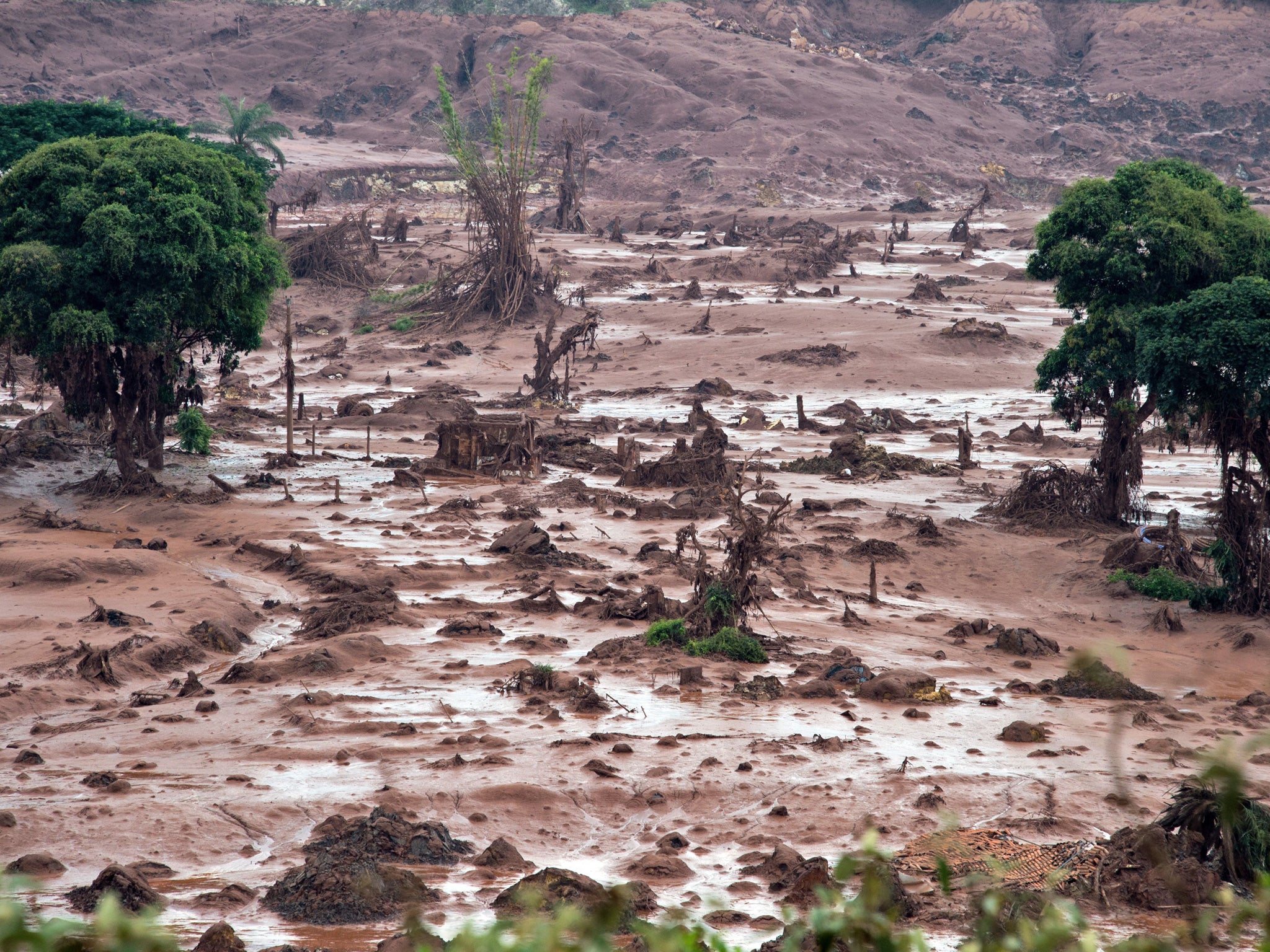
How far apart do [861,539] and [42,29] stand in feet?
221

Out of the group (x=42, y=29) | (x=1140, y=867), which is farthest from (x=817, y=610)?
(x=42, y=29)

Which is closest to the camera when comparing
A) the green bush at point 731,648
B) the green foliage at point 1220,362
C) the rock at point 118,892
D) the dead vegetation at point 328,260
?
the rock at point 118,892

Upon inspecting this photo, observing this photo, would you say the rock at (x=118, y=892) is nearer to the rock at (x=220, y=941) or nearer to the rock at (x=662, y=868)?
the rock at (x=220, y=941)

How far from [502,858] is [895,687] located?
186 inches

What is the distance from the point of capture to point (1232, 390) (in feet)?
42.7

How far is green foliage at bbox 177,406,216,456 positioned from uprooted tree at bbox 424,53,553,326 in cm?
1491

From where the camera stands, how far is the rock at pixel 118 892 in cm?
618

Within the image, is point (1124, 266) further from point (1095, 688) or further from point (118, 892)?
point (118, 892)

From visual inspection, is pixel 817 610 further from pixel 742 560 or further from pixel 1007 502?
pixel 1007 502

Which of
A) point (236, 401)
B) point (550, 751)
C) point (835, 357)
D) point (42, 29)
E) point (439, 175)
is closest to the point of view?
point (550, 751)

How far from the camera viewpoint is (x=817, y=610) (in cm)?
1393

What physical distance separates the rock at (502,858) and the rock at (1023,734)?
436 centimetres

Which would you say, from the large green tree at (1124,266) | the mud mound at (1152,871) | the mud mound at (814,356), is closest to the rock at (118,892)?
the mud mound at (1152,871)

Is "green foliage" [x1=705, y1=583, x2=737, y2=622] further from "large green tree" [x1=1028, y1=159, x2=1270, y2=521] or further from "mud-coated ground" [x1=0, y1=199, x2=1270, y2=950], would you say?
"large green tree" [x1=1028, y1=159, x2=1270, y2=521]
